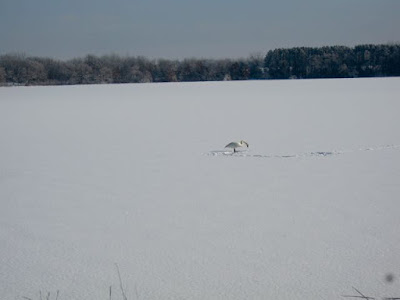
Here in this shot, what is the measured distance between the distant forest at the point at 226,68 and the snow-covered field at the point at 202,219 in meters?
46.6

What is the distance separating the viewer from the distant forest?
170ft

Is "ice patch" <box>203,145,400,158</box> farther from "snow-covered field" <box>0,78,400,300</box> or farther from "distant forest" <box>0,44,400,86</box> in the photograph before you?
"distant forest" <box>0,44,400,86</box>

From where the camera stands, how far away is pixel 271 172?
5.63 metres

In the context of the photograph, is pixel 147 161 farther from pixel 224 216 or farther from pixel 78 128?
pixel 78 128

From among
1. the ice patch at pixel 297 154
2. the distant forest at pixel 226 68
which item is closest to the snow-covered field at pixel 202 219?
the ice patch at pixel 297 154

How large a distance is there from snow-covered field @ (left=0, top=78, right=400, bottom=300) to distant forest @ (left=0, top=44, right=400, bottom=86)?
46597 millimetres

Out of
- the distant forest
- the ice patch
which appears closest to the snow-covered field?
the ice patch

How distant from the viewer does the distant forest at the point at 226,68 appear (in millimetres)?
51750

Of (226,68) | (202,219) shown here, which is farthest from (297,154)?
(226,68)

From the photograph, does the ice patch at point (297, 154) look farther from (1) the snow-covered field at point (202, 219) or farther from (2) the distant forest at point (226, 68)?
(2) the distant forest at point (226, 68)

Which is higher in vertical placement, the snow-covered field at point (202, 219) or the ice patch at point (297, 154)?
the ice patch at point (297, 154)

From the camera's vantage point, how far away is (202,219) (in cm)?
386

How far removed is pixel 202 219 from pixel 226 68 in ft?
197

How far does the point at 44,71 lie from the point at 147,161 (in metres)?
49.2
